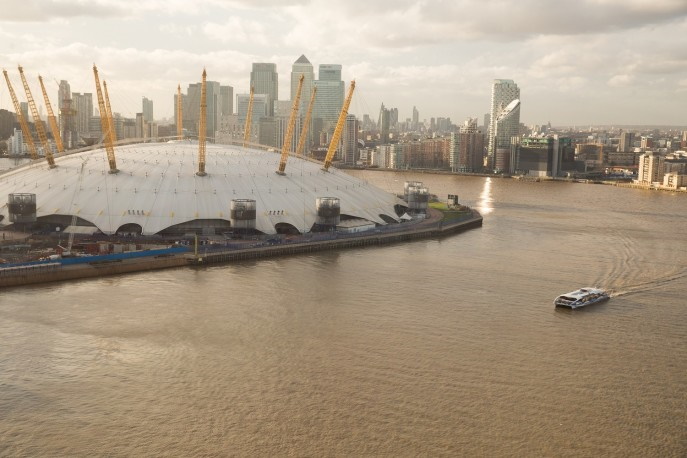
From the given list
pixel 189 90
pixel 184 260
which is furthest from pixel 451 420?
pixel 189 90

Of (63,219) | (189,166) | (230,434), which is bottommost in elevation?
(230,434)

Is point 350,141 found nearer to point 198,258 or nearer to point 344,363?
point 198,258

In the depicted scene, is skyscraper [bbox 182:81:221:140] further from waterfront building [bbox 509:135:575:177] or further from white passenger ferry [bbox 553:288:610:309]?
white passenger ferry [bbox 553:288:610:309]

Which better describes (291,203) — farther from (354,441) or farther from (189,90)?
(189,90)

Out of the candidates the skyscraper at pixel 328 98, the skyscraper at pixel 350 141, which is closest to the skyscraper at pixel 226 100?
the skyscraper at pixel 328 98

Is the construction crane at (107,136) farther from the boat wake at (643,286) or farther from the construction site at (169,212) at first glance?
the boat wake at (643,286)

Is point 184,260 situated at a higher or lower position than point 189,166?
lower

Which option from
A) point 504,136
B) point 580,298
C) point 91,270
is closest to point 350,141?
point 504,136
